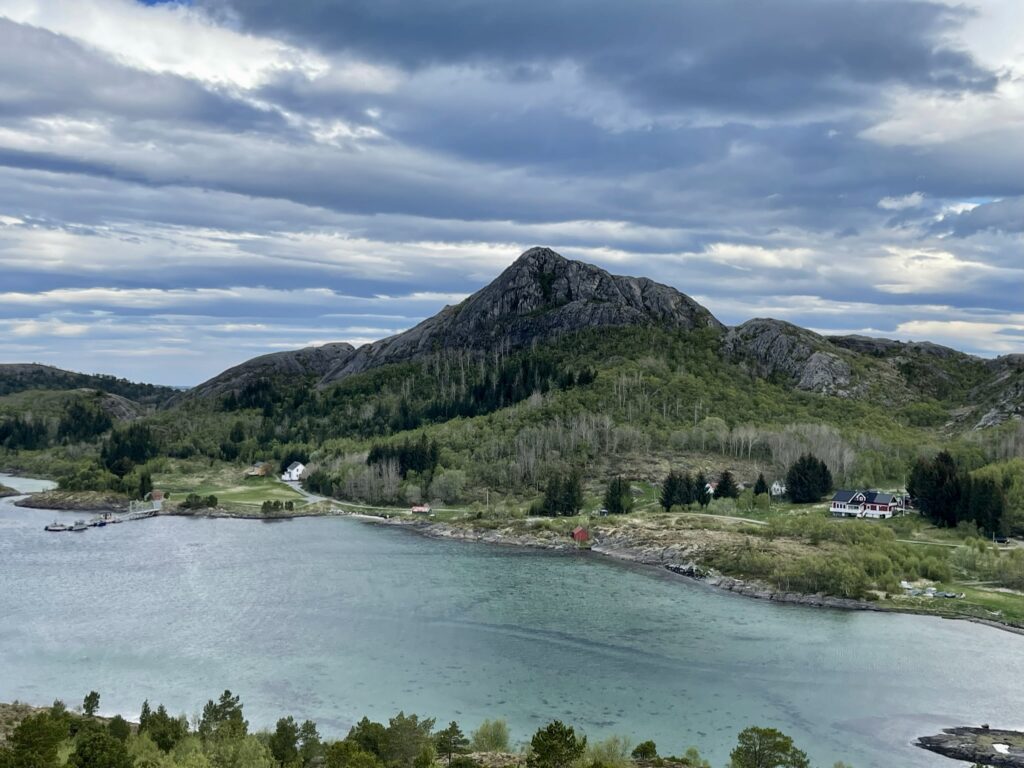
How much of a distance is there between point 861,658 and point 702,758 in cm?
2473

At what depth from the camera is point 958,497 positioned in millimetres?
97875

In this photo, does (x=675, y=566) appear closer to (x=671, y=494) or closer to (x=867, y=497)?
(x=671, y=494)

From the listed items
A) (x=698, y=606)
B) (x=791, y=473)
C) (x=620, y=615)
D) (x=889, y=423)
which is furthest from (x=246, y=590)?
(x=889, y=423)

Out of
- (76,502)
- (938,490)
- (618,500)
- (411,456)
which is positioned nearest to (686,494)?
(618,500)

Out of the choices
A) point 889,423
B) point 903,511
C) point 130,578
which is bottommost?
point 130,578

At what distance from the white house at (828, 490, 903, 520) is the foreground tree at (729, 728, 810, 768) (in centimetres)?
7458

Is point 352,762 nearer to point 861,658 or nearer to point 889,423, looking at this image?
point 861,658

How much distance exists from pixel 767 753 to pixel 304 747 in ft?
71.7

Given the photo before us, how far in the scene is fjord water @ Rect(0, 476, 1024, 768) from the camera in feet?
159

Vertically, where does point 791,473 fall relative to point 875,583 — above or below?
above

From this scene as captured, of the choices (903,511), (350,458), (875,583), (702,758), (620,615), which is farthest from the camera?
(350,458)

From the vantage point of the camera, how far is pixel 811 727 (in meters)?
47.0

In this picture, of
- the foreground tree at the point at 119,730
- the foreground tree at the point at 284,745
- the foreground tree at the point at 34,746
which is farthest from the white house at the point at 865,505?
the foreground tree at the point at 34,746

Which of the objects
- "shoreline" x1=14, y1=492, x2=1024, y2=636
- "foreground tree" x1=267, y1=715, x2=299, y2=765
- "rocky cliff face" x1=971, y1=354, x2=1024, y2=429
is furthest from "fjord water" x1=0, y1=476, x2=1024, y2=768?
"rocky cliff face" x1=971, y1=354, x2=1024, y2=429
